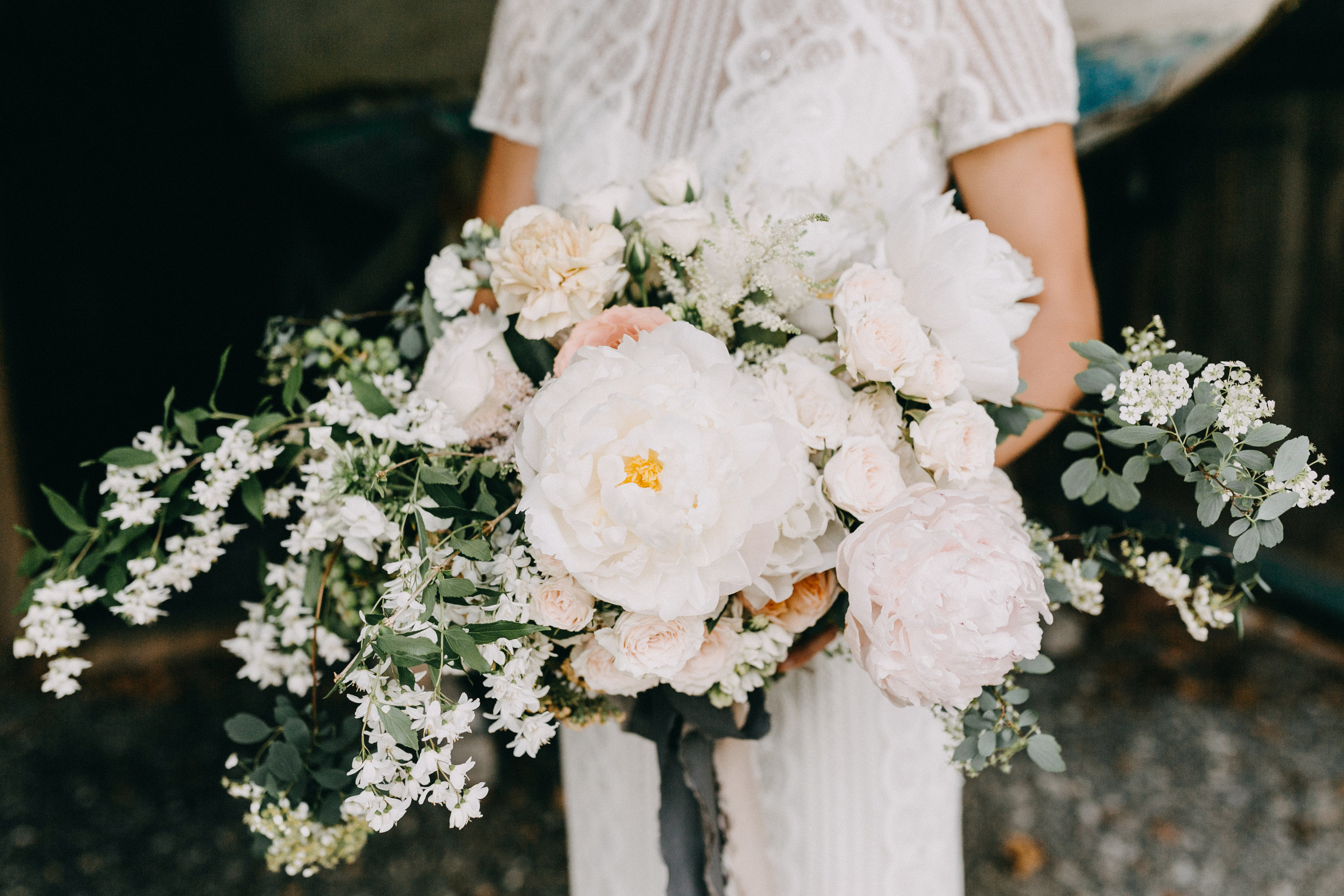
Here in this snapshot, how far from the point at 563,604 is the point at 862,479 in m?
0.29

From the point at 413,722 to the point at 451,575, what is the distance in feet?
0.43

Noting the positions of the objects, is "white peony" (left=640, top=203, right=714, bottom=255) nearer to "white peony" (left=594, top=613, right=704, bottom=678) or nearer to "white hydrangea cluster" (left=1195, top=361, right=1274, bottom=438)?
"white peony" (left=594, top=613, right=704, bottom=678)

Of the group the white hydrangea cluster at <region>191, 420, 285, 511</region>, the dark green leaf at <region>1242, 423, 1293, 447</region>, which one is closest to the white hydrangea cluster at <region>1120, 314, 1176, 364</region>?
the dark green leaf at <region>1242, 423, 1293, 447</region>

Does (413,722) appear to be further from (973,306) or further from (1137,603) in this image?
(1137,603)

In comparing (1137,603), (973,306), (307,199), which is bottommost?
(1137,603)

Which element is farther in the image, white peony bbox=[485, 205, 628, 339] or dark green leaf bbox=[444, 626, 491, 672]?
white peony bbox=[485, 205, 628, 339]

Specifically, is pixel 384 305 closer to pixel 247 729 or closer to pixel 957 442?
pixel 247 729

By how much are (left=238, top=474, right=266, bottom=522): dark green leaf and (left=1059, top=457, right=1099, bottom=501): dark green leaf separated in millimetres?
853

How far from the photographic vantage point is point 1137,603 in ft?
13.4

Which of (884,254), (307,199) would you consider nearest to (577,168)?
(884,254)

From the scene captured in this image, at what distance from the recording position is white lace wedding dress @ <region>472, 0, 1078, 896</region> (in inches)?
46.6

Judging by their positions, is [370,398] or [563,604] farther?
[370,398]

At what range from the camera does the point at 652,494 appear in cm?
68

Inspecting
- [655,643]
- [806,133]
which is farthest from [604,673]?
[806,133]
